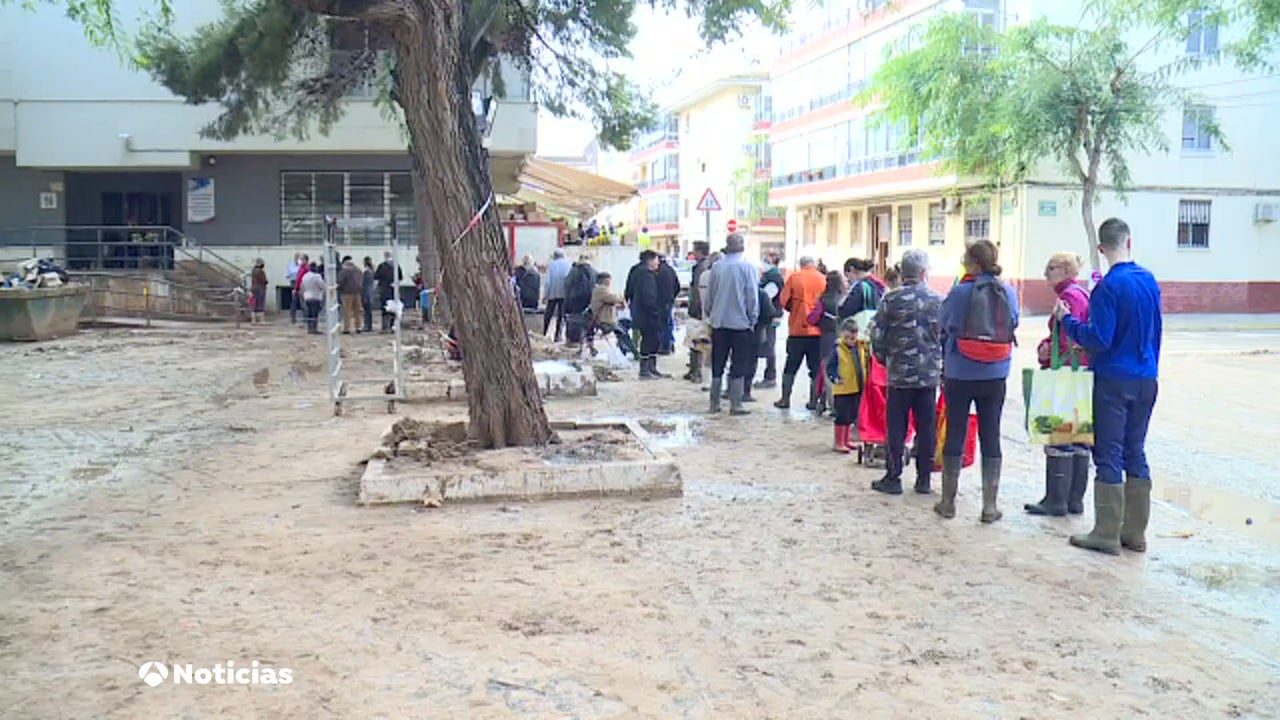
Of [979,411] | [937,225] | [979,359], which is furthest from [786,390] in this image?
[937,225]

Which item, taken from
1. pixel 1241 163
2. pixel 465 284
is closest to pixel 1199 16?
pixel 1241 163

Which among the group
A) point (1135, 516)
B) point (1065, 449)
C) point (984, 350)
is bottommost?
point (1135, 516)

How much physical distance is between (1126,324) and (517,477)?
3776 mm

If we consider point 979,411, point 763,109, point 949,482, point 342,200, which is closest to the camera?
point 979,411

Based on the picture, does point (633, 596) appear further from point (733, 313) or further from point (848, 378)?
point (733, 313)

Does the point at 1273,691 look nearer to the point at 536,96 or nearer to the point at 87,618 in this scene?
the point at 87,618

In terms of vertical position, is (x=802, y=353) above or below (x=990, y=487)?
above

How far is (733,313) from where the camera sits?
35.3ft

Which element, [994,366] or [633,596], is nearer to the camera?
[633,596]

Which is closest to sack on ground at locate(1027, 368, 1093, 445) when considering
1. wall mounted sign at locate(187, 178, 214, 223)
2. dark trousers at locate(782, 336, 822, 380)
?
dark trousers at locate(782, 336, 822, 380)

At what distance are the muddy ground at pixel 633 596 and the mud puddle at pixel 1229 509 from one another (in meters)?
0.03

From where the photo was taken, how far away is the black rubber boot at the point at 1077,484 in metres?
7.12

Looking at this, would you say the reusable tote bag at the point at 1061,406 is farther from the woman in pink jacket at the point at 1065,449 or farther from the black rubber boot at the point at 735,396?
the black rubber boot at the point at 735,396

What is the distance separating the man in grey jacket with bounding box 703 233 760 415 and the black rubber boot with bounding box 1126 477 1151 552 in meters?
5.00
